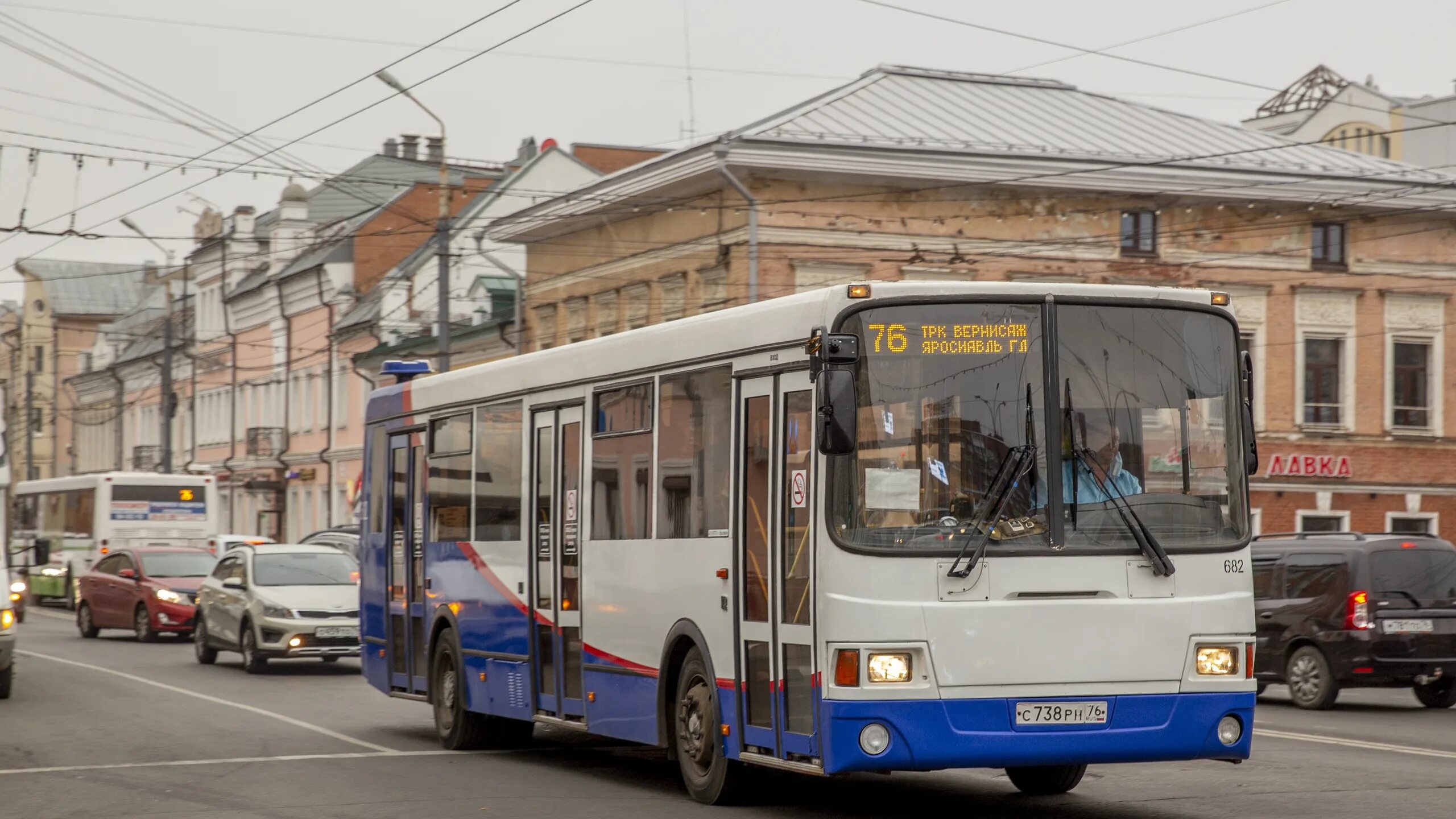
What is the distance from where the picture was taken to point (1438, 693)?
2012 cm

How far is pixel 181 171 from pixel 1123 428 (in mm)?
21932

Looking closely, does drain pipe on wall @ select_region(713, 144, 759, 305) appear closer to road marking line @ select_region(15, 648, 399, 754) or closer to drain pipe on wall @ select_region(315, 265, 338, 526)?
road marking line @ select_region(15, 648, 399, 754)

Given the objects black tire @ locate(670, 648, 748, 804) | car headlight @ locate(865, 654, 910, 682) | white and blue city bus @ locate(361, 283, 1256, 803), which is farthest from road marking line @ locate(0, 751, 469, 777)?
car headlight @ locate(865, 654, 910, 682)

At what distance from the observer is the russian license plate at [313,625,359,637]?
81.4 ft

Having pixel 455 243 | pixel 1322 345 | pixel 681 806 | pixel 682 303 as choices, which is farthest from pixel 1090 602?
pixel 455 243

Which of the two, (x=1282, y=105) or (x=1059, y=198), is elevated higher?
(x=1282, y=105)

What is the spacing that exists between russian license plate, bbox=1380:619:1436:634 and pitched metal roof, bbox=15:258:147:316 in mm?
93498

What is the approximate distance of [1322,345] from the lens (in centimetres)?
4416

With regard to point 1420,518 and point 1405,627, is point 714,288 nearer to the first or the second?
point 1420,518

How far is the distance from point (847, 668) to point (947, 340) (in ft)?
5.42

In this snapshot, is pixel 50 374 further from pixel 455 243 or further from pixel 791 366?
pixel 791 366

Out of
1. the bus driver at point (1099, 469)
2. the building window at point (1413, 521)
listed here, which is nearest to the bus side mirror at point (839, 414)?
the bus driver at point (1099, 469)

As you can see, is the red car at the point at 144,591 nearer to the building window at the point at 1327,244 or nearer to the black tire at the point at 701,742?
the black tire at the point at 701,742

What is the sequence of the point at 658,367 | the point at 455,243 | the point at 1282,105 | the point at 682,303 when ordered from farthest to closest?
1. the point at 1282,105
2. the point at 455,243
3. the point at 682,303
4. the point at 658,367
